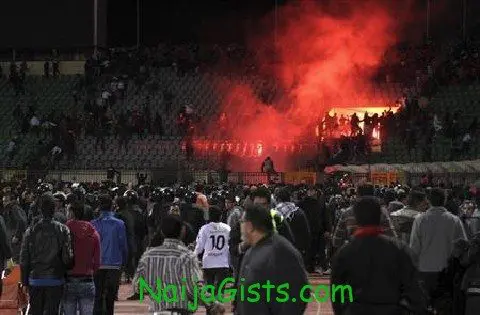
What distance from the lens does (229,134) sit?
35.8m

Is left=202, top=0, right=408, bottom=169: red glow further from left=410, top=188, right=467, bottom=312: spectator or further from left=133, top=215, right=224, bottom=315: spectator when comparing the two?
left=133, top=215, right=224, bottom=315: spectator

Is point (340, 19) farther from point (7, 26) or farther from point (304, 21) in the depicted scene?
point (7, 26)

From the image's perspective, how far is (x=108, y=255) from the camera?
1127 cm

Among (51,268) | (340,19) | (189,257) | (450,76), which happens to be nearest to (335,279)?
(189,257)

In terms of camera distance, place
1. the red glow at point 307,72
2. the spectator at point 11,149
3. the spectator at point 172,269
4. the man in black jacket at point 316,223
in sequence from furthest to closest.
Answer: the red glow at point 307,72, the spectator at point 11,149, the man in black jacket at point 316,223, the spectator at point 172,269

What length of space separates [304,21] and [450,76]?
417 inches

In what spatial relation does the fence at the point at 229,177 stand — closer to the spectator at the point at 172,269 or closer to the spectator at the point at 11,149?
the spectator at the point at 11,149

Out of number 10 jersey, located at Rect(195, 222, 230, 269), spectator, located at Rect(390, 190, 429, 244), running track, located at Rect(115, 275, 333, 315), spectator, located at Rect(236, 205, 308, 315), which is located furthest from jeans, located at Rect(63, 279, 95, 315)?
spectator, located at Rect(236, 205, 308, 315)

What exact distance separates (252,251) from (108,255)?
5.03 meters

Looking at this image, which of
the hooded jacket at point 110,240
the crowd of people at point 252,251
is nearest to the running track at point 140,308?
the crowd of people at point 252,251

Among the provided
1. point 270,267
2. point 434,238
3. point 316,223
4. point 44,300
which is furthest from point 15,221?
point 270,267

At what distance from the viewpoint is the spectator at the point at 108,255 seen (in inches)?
444

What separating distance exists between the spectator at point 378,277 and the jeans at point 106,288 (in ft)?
17.3

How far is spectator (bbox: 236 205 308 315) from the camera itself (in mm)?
6328
